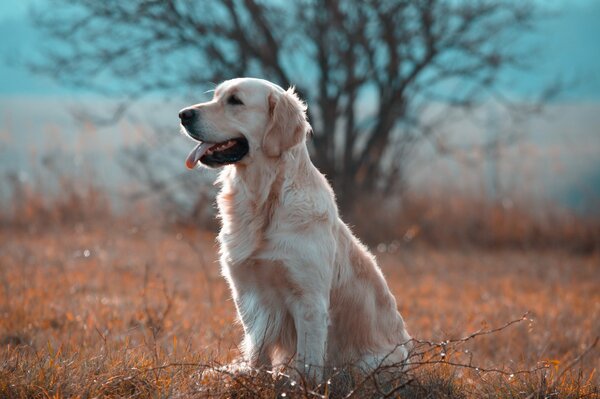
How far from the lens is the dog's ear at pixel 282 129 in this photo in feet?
12.5

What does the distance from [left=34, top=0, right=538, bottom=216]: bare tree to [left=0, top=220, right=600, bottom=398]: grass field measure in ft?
6.30

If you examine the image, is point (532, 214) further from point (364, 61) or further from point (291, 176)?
point (291, 176)

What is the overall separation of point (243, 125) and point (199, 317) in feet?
6.76

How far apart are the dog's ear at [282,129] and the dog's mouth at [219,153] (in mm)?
127

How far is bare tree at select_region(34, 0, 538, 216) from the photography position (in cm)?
908

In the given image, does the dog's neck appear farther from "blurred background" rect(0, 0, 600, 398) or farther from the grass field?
"blurred background" rect(0, 0, 600, 398)

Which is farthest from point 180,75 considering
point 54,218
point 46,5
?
point 54,218

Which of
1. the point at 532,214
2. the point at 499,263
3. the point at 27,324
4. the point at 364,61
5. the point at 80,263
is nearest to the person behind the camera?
the point at 27,324

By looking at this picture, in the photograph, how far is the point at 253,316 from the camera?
12.3 feet

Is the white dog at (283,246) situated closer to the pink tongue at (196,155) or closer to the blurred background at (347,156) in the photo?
the pink tongue at (196,155)

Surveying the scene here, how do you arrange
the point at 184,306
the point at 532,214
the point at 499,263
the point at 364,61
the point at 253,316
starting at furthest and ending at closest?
the point at 532,214 → the point at 364,61 → the point at 499,263 → the point at 184,306 → the point at 253,316

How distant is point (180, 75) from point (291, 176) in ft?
19.8

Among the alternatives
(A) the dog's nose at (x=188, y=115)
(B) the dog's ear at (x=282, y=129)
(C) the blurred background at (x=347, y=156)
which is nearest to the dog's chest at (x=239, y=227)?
(B) the dog's ear at (x=282, y=129)

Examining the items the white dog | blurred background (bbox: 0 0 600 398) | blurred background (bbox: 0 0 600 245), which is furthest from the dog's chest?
blurred background (bbox: 0 0 600 245)
